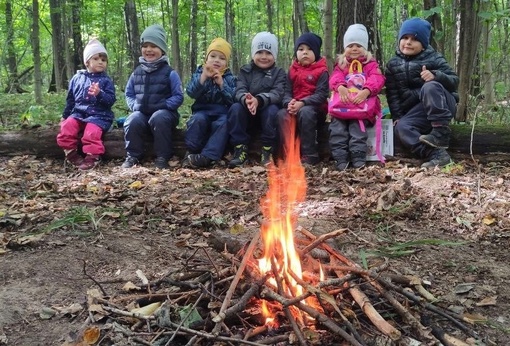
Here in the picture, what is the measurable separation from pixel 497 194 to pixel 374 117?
1931 mm

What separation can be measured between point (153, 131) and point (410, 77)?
343 centimetres

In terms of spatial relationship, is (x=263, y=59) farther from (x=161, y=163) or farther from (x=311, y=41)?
(x=161, y=163)

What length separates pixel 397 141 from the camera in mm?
5926

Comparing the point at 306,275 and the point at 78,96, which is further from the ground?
the point at 78,96

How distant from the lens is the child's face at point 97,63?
21.5 feet

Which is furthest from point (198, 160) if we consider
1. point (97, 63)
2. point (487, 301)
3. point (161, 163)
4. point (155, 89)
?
point (487, 301)

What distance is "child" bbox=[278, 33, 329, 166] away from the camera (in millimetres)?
5867

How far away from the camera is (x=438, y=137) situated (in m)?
5.56

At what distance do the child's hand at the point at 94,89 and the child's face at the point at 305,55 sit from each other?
2.81 meters

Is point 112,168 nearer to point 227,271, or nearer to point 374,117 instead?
point 374,117

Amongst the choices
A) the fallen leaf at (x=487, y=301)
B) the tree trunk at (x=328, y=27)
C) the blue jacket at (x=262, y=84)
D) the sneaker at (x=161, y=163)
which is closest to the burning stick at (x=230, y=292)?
the fallen leaf at (x=487, y=301)

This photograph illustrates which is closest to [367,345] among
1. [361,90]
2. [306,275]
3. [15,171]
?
[306,275]

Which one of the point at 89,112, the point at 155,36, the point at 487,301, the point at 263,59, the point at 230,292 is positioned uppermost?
the point at 155,36

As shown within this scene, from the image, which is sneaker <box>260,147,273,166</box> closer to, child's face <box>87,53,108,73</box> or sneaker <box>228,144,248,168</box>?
sneaker <box>228,144,248,168</box>
